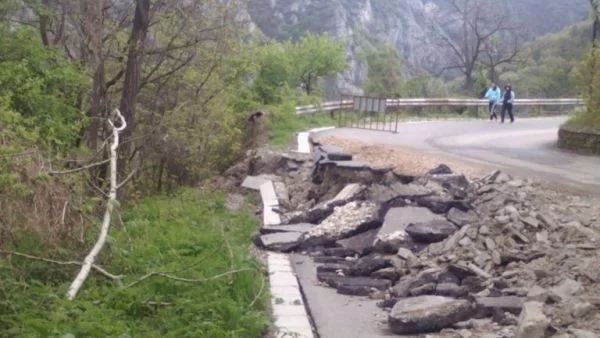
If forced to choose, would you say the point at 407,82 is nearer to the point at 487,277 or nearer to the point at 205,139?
the point at 205,139

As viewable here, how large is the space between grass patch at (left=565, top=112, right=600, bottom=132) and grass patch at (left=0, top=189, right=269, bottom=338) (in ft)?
45.5

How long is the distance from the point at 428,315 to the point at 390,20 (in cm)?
10486

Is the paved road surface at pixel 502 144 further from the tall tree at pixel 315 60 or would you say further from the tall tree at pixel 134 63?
the tall tree at pixel 134 63

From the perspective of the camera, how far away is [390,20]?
111 m

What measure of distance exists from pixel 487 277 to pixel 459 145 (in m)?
14.3

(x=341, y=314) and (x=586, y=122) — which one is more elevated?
(x=586, y=122)

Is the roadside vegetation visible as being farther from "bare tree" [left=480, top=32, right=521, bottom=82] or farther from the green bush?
"bare tree" [left=480, top=32, right=521, bottom=82]

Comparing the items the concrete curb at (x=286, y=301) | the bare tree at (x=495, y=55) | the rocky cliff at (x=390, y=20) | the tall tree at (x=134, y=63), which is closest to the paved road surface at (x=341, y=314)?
the concrete curb at (x=286, y=301)

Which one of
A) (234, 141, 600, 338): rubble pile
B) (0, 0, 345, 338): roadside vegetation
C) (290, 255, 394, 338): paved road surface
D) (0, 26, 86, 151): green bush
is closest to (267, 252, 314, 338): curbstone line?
(290, 255, 394, 338): paved road surface

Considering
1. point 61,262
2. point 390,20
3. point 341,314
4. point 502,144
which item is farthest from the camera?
point 390,20

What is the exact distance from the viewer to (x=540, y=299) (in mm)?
8617

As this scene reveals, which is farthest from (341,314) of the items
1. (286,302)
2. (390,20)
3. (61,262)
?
(390,20)

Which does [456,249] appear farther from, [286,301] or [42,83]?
[42,83]

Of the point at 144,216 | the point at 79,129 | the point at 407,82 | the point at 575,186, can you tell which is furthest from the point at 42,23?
the point at 407,82
